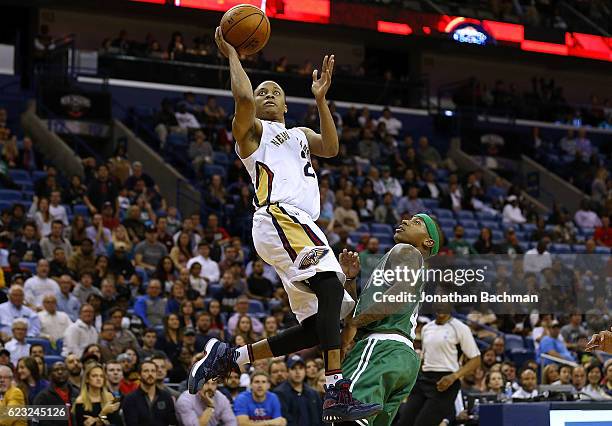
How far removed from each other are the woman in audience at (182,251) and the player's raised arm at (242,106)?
8.58 metres

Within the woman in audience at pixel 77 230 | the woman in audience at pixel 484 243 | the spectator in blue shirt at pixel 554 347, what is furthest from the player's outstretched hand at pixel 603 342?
the woman in audience at pixel 484 243

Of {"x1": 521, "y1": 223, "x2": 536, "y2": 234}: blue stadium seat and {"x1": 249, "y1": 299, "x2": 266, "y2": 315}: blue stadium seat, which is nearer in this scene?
{"x1": 249, "y1": 299, "x2": 266, "y2": 315}: blue stadium seat

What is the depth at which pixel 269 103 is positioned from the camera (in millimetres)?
7527

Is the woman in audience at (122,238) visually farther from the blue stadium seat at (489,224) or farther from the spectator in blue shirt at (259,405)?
the blue stadium seat at (489,224)

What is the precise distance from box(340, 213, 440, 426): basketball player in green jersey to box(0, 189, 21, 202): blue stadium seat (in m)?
9.90

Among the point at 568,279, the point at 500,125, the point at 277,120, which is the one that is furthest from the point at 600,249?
the point at 277,120

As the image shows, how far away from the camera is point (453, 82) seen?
28.2 metres

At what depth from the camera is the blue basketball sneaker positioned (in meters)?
7.34

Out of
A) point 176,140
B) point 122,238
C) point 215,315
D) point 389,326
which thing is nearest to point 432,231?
point 389,326

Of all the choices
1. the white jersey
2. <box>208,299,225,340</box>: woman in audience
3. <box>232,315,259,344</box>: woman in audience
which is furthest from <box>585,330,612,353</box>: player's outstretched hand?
<box>208,299,225,340</box>: woman in audience

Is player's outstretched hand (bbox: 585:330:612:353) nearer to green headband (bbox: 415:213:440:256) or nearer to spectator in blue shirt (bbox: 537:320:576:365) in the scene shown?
green headband (bbox: 415:213:440:256)

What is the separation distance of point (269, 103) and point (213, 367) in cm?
174

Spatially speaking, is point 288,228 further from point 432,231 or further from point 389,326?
point 432,231

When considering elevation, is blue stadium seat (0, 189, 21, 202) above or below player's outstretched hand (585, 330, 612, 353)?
above
